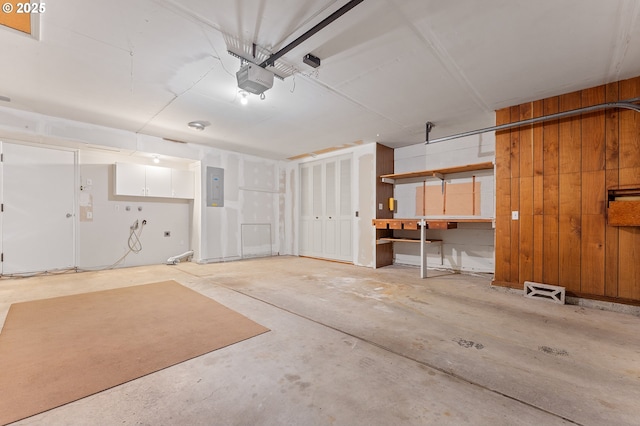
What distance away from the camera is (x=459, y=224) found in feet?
17.5

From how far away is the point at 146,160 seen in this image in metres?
5.95

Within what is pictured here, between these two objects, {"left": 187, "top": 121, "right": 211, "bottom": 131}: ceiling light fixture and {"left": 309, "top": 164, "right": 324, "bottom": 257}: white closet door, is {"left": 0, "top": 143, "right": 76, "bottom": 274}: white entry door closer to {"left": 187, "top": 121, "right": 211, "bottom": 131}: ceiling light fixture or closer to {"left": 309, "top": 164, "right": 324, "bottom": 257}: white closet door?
{"left": 187, "top": 121, "right": 211, "bottom": 131}: ceiling light fixture

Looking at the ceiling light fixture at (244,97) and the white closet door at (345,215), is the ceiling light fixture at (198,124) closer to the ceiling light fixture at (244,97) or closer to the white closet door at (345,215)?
the ceiling light fixture at (244,97)

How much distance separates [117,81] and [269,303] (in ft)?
10.7

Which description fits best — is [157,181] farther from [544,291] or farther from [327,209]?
[544,291]

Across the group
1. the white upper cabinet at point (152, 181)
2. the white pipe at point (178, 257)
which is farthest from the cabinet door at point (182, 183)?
the white pipe at point (178, 257)

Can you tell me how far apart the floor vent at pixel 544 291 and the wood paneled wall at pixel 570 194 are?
14 cm

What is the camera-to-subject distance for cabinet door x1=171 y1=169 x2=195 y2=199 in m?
6.08

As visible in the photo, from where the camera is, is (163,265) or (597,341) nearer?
(597,341)

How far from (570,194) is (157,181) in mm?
7234

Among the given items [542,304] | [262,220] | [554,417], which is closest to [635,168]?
[542,304]

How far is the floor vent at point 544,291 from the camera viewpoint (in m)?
3.37

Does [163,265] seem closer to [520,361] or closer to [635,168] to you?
[520,361]

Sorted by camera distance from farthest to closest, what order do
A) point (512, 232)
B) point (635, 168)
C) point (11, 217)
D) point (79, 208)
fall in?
1. point (79, 208)
2. point (11, 217)
3. point (512, 232)
4. point (635, 168)
